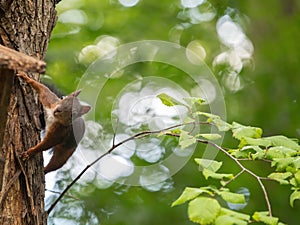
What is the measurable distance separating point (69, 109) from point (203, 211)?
524mm

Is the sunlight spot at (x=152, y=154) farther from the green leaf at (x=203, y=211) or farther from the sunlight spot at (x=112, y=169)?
the green leaf at (x=203, y=211)

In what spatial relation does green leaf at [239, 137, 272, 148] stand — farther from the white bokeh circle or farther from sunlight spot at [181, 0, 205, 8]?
sunlight spot at [181, 0, 205, 8]

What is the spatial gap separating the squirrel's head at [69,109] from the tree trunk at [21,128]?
0.42ft

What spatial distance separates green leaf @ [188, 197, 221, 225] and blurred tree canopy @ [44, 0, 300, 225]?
1.82 metres

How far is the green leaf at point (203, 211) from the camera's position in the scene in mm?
1197

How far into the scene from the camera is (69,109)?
60.6 inches

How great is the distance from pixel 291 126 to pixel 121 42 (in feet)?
3.88

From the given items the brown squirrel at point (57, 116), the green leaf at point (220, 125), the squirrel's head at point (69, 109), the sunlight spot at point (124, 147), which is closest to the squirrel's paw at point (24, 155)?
the brown squirrel at point (57, 116)

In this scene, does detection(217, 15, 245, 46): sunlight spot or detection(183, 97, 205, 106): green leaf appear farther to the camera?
detection(217, 15, 245, 46): sunlight spot

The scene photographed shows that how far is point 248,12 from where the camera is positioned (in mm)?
3912

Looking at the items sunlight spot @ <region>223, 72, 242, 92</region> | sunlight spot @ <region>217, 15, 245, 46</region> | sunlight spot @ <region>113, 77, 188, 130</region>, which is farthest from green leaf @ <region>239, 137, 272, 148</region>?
sunlight spot @ <region>217, 15, 245, 46</region>

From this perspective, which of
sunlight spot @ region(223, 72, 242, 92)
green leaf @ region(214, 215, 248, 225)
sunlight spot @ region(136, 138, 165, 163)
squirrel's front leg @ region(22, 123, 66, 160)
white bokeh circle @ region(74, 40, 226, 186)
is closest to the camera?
green leaf @ region(214, 215, 248, 225)

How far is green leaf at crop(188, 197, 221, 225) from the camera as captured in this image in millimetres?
1197

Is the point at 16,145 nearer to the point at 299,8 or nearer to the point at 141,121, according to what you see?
the point at 141,121
